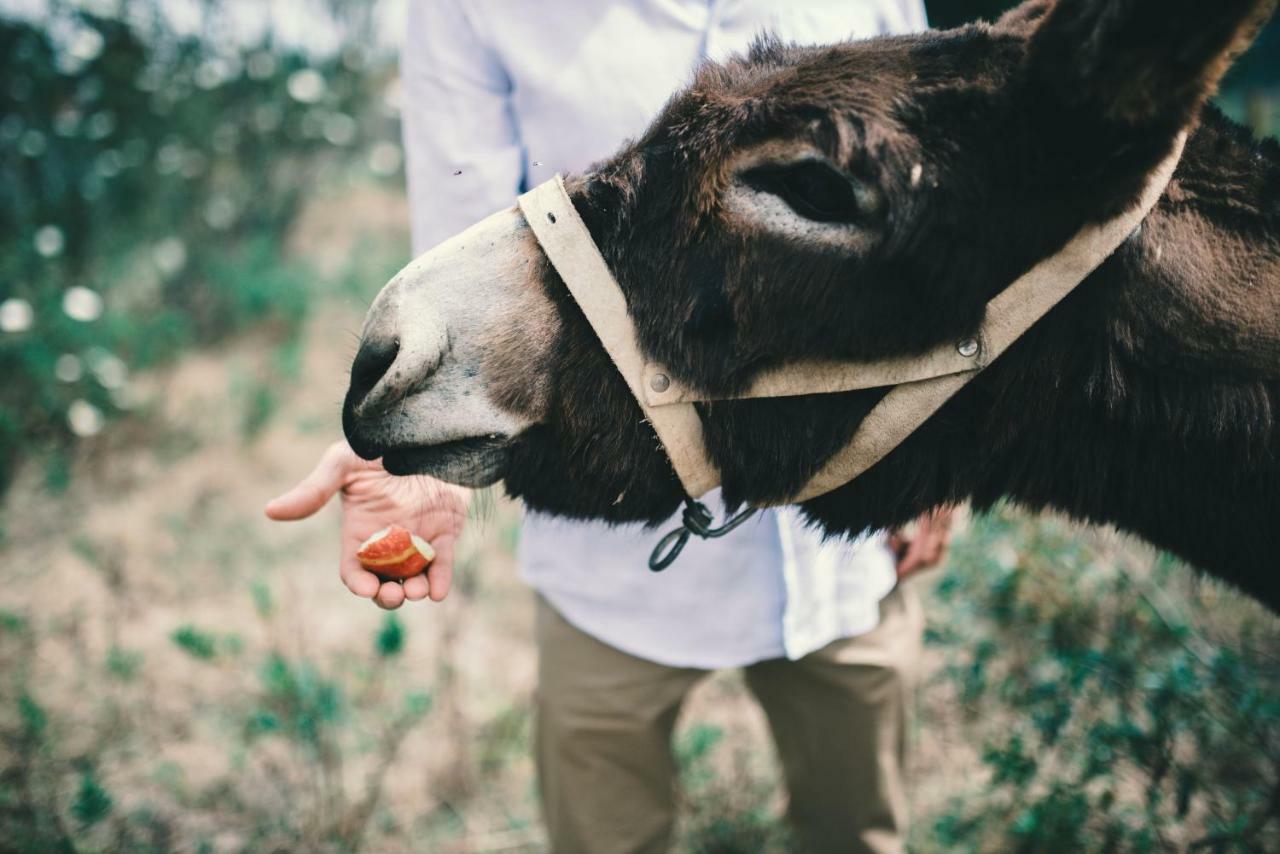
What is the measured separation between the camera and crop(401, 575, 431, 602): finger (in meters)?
1.45

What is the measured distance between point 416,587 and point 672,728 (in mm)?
900

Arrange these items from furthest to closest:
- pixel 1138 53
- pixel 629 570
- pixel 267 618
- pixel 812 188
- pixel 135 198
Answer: pixel 135 198
pixel 267 618
pixel 629 570
pixel 812 188
pixel 1138 53

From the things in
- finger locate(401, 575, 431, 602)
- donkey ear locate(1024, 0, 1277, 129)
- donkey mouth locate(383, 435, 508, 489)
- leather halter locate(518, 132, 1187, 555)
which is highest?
donkey ear locate(1024, 0, 1277, 129)

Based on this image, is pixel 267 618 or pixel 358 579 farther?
pixel 267 618

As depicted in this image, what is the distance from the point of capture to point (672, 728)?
82.1 inches

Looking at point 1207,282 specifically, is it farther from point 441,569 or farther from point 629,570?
point 441,569

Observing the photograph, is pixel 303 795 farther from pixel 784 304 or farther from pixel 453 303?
pixel 784 304

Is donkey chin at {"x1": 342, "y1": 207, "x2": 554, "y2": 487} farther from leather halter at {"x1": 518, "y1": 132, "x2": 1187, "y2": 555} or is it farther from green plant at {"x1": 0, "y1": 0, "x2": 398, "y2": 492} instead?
green plant at {"x1": 0, "y1": 0, "x2": 398, "y2": 492}

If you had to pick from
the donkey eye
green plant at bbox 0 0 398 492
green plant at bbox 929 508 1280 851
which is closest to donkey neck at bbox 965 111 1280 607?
the donkey eye

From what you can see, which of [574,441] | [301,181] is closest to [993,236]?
[574,441]

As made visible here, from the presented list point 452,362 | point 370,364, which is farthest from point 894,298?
point 370,364

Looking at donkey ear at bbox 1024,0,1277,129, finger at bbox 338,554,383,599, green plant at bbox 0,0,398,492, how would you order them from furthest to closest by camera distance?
green plant at bbox 0,0,398,492
finger at bbox 338,554,383,599
donkey ear at bbox 1024,0,1277,129

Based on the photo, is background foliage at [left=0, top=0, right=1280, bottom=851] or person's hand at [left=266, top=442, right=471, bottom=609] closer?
person's hand at [left=266, top=442, right=471, bottom=609]

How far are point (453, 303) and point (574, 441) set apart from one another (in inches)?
11.6
